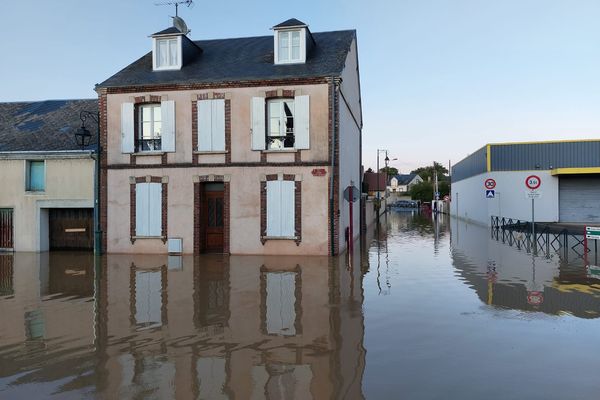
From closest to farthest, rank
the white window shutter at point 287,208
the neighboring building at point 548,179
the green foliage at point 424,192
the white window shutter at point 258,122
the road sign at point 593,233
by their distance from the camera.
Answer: the road sign at point 593,233 < the white window shutter at point 287,208 < the white window shutter at point 258,122 < the neighboring building at point 548,179 < the green foliage at point 424,192

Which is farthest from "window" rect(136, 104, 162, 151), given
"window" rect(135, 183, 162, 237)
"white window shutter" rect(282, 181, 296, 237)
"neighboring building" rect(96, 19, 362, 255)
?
"white window shutter" rect(282, 181, 296, 237)

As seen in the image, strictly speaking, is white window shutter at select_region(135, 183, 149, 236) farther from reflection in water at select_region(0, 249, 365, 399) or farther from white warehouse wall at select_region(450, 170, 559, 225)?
white warehouse wall at select_region(450, 170, 559, 225)

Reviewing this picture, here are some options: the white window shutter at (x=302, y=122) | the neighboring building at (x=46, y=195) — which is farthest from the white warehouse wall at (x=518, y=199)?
the neighboring building at (x=46, y=195)

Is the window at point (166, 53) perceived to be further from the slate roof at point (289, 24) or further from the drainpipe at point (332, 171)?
the drainpipe at point (332, 171)

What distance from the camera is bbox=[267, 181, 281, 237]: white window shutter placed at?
600 inches

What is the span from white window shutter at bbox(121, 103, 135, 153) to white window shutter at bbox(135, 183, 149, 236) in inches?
55.6

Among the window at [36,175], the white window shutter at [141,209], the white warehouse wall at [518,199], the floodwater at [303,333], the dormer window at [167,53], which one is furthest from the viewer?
the white warehouse wall at [518,199]

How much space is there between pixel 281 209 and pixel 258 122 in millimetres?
3073

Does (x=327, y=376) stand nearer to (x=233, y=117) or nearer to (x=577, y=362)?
(x=577, y=362)

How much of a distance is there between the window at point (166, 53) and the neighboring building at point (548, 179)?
19.7m

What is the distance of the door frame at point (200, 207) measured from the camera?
15570 millimetres

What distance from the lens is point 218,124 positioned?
51.5ft

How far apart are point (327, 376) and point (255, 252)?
34.3 ft

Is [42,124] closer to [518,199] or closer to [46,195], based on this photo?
[46,195]
